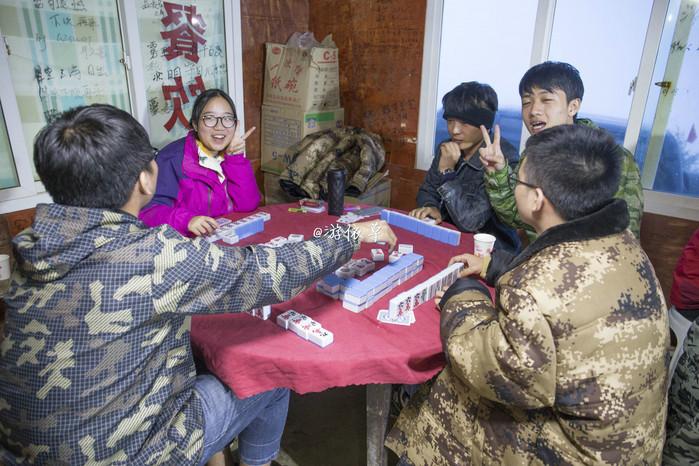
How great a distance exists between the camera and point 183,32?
3387 millimetres

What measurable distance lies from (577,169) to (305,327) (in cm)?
90

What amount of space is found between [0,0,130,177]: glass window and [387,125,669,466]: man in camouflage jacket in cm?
280

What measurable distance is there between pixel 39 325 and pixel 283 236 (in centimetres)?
119

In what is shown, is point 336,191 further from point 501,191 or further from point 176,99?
point 176,99

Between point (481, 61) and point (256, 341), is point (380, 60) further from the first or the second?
point (256, 341)

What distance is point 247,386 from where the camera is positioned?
138cm

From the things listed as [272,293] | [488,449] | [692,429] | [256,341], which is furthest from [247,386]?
[692,429]

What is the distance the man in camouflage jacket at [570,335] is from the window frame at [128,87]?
7.57 feet

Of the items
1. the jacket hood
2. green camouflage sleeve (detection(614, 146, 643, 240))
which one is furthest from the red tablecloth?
green camouflage sleeve (detection(614, 146, 643, 240))

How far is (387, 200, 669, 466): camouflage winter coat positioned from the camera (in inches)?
41.5

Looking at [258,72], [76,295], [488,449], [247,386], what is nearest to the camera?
[76,295]

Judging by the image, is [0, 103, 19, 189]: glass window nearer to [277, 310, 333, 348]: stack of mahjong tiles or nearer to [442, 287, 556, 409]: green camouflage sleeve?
[277, 310, 333, 348]: stack of mahjong tiles

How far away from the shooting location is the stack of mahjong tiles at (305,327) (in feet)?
4.47

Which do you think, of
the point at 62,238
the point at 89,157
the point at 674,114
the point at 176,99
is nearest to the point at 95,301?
the point at 62,238
